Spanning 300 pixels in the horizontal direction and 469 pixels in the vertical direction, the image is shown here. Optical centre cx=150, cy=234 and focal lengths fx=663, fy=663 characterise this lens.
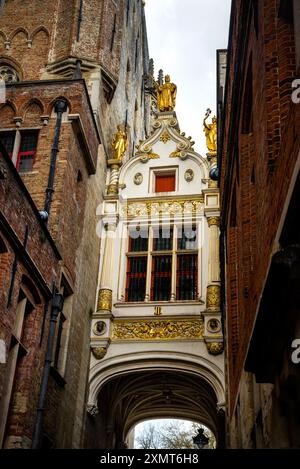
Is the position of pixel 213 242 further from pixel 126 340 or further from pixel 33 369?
pixel 33 369

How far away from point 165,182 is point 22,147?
5.67m

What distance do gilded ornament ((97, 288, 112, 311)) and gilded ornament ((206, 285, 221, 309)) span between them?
2775 millimetres

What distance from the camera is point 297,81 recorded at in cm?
592

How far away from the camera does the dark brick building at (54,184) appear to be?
12.2 metres

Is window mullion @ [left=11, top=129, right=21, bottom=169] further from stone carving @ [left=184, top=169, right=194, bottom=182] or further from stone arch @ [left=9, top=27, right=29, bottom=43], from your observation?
stone arch @ [left=9, top=27, right=29, bottom=43]

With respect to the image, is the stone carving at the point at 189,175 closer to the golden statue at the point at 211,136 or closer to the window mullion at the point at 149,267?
the golden statue at the point at 211,136

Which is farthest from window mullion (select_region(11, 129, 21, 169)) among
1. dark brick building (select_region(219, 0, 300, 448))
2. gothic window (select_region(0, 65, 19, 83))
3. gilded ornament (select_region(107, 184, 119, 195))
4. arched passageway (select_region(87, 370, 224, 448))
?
dark brick building (select_region(219, 0, 300, 448))

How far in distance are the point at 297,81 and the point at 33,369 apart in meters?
8.89

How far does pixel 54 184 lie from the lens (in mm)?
15680

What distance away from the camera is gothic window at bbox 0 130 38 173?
16.8 m

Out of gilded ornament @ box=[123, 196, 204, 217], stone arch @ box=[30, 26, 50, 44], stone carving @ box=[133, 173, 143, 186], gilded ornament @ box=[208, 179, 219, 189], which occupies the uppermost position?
stone arch @ box=[30, 26, 50, 44]

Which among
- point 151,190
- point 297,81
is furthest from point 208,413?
point 297,81

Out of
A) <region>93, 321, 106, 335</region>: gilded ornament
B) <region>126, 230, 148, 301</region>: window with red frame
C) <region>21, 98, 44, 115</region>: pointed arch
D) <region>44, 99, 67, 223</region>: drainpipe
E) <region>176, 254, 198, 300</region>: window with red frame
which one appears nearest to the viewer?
<region>44, 99, 67, 223</region>: drainpipe
